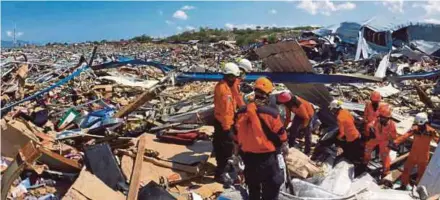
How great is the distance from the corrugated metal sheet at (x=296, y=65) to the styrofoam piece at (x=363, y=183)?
1.95 metres

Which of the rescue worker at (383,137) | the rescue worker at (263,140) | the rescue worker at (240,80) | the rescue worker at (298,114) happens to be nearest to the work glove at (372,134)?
the rescue worker at (383,137)

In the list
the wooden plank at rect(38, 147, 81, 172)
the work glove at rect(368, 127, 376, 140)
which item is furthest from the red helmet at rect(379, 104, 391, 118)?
the wooden plank at rect(38, 147, 81, 172)

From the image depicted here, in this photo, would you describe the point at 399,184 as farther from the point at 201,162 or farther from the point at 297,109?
the point at 201,162

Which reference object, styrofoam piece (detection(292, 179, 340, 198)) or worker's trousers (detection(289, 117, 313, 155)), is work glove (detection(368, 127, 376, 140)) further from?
styrofoam piece (detection(292, 179, 340, 198))

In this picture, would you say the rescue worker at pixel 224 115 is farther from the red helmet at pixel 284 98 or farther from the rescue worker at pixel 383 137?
the rescue worker at pixel 383 137

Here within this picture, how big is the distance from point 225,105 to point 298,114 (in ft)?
5.66

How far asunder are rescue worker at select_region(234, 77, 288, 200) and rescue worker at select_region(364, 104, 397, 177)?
2129 millimetres

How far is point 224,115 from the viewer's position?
5.73m

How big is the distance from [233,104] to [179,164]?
115 cm

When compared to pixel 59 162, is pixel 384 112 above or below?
above

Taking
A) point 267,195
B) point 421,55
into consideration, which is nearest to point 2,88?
point 267,195

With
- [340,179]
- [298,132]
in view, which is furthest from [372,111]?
[340,179]

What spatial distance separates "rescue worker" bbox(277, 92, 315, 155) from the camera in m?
6.96

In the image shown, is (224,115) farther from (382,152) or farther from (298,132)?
(382,152)
